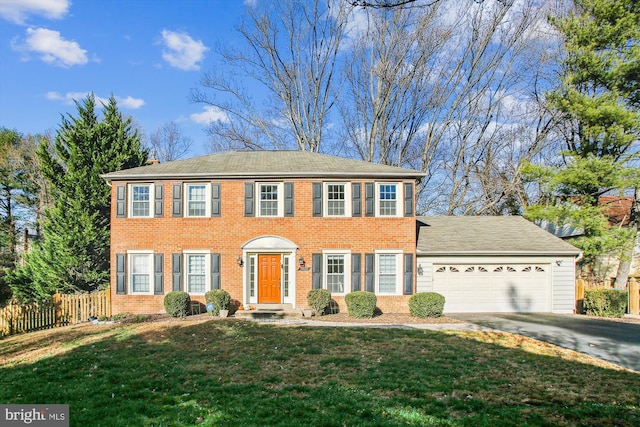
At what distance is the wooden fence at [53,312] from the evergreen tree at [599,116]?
19.5m

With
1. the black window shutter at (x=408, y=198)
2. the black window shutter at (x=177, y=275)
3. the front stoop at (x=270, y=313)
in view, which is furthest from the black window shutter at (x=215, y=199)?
the black window shutter at (x=408, y=198)

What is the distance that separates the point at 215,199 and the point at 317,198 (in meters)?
4.01

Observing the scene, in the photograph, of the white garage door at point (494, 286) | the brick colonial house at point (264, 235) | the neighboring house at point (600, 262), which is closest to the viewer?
the brick colonial house at point (264, 235)

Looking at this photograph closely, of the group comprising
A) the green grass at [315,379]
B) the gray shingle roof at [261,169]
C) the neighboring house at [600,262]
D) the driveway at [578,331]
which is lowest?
the driveway at [578,331]

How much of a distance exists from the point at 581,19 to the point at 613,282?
40.8ft

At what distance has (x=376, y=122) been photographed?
27.5 m

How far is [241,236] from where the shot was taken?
15594 mm

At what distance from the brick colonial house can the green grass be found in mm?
3767

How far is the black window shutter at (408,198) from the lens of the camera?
15.6 m

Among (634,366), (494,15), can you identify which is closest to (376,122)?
(494,15)

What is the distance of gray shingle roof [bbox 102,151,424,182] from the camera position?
50.9 feet

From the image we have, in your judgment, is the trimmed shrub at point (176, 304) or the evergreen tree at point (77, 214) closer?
the trimmed shrub at point (176, 304)

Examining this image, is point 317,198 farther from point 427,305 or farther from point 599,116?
point 599,116

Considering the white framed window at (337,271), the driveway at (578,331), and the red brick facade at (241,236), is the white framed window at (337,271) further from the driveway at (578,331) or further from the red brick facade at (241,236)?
the driveway at (578,331)
